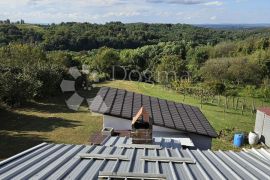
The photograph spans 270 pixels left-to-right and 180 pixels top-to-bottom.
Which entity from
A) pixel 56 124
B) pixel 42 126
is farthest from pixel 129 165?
pixel 56 124

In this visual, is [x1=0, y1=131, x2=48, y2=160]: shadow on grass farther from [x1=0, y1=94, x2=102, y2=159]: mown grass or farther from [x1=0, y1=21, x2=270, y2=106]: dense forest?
[x1=0, y1=21, x2=270, y2=106]: dense forest

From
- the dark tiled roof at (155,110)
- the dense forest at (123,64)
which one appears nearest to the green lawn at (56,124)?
the dense forest at (123,64)

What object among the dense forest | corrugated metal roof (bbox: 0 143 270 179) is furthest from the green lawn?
corrugated metal roof (bbox: 0 143 270 179)

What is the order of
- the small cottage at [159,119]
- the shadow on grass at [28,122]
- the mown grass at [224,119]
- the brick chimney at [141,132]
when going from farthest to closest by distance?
the shadow on grass at [28,122] < the mown grass at [224,119] < the small cottage at [159,119] < the brick chimney at [141,132]

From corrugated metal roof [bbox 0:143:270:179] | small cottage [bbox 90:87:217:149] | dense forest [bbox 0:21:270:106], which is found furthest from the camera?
dense forest [bbox 0:21:270:106]

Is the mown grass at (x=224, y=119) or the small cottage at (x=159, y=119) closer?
the small cottage at (x=159, y=119)

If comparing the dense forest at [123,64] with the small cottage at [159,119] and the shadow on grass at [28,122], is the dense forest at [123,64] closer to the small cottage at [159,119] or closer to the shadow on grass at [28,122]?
the shadow on grass at [28,122]

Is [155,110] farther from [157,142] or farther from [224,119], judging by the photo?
[224,119]
